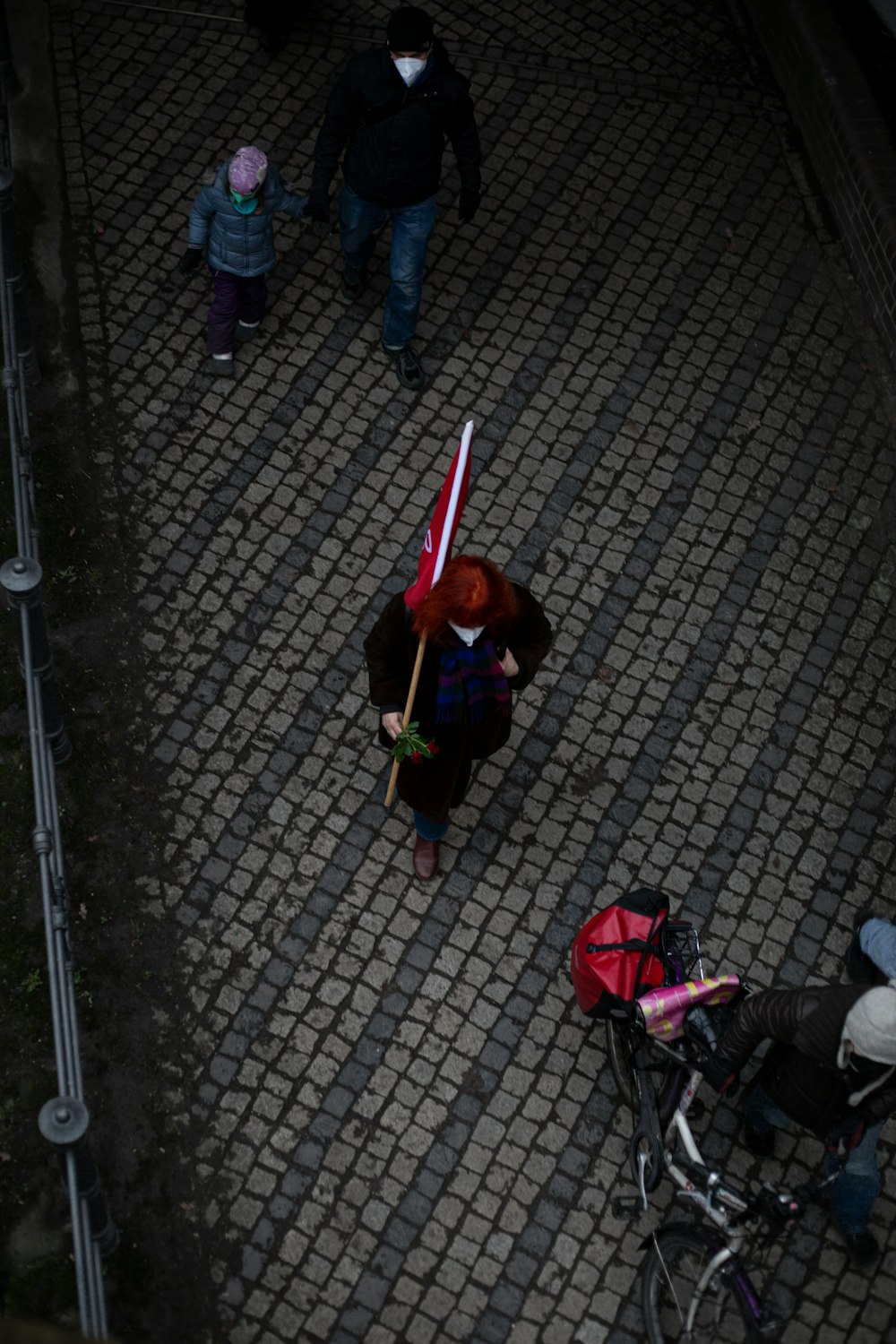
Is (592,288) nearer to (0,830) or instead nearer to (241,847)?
(241,847)

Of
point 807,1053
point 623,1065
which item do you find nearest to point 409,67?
point 623,1065

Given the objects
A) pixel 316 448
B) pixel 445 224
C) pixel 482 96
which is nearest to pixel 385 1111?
pixel 316 448

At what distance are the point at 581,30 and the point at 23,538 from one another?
5814 millimetres

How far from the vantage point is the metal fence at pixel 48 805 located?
5.54 metres

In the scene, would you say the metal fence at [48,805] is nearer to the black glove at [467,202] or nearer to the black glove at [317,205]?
the black glove at [317,205]

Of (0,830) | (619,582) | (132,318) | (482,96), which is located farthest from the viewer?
(482,96)

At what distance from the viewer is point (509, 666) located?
640cm

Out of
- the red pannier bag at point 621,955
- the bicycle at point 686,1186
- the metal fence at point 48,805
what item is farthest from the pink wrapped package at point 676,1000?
the metal fence at point 48,805

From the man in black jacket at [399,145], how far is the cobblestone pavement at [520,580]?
2.24ft

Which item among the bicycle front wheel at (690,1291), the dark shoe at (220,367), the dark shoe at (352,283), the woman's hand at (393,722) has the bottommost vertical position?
the bicycle front wheel at (690,1291)

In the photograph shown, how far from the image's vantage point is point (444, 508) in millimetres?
6164

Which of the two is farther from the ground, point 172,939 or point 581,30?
point 581,30

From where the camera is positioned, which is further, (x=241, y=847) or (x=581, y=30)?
(x=581, y=30)

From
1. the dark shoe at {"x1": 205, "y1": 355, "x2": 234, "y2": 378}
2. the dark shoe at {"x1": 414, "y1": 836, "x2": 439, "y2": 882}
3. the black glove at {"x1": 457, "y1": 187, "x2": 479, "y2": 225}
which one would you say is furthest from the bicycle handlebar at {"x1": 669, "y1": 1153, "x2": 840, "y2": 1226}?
the black glove at {"x1": 457, "y1": 187, "x2": 479, "y2": 225}
